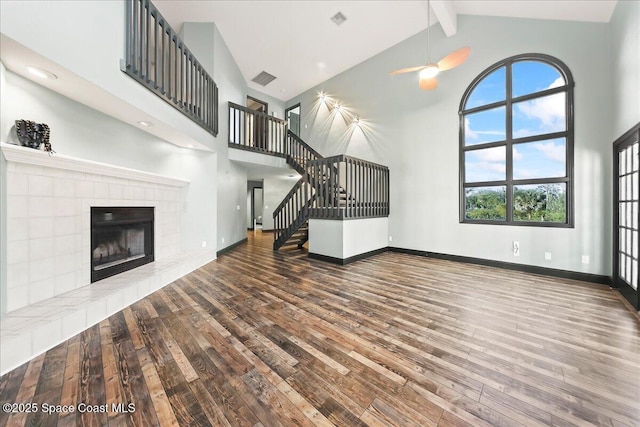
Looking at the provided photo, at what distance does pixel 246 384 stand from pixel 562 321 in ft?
10.3

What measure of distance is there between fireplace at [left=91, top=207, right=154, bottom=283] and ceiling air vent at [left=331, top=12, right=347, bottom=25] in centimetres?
551

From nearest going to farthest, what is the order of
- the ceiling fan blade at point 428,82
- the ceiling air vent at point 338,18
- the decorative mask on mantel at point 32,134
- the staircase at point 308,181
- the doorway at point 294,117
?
the decorative mask on mantel at point 32,134
the ceiling fan blade at point 428,82
the staircase at point 308,181
the ceiling air vent at point 338,18
the doorway at point 294,117

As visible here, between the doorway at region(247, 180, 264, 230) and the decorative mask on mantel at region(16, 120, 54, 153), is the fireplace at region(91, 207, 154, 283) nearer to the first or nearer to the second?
the decorative mask on mantel at region(16, 120, 54, 153)

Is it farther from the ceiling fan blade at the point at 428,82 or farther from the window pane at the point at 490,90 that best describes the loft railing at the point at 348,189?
the window pane at the point at 490,90

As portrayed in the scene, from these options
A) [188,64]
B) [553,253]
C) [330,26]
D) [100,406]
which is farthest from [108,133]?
[553,253]

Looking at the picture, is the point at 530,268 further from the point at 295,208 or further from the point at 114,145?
the point at 114,145

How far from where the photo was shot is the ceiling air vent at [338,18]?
5.29 metres

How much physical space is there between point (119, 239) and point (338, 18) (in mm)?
6082

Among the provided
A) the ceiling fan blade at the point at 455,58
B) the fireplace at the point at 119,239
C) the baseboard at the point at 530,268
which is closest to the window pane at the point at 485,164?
the baseboard at the point at 530,268

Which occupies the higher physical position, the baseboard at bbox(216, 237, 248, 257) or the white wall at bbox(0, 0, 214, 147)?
the white wall at bbox(0, 0, 214, 147)

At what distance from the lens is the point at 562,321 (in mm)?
2508

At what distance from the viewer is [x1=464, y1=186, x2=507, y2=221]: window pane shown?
15.4ft

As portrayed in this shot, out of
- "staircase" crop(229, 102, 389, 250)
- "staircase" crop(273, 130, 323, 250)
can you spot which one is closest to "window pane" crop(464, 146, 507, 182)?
"staircase" crop(229, 102, 389, 250)

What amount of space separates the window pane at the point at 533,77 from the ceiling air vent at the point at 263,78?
6400 mm
